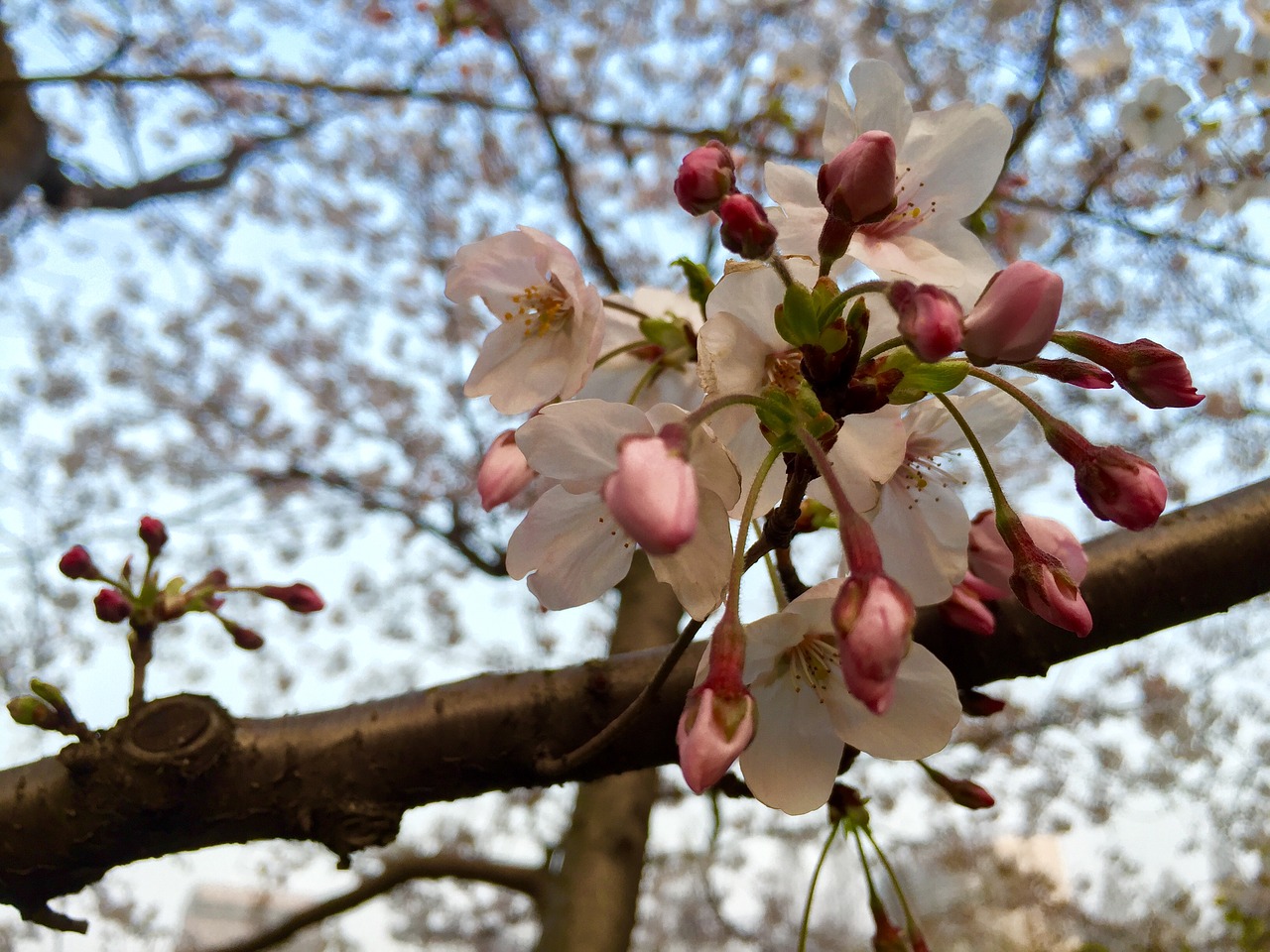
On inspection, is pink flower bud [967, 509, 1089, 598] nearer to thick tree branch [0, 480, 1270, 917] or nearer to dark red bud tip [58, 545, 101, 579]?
thick tree branch [0, 480, 1270, 917]

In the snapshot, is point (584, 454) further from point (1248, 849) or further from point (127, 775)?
point (1248, 849)

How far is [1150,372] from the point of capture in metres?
0.67

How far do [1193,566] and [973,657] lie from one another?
30 centimetres

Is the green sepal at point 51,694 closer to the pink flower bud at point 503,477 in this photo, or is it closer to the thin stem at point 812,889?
the pink flower bud at point 503,477

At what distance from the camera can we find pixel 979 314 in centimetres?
58

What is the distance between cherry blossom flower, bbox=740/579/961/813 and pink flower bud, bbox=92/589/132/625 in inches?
36.7

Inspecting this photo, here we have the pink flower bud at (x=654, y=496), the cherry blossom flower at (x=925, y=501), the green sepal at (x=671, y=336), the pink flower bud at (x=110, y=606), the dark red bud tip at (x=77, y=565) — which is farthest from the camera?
the dark red bud tip at (x=77, y=565)

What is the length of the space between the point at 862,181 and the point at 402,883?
7.02 ft

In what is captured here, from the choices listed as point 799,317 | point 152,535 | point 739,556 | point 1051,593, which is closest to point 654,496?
point 739,556

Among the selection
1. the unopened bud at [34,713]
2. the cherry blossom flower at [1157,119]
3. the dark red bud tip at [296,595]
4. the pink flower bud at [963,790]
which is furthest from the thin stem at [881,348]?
the cherry blossom flower at [1157,119]

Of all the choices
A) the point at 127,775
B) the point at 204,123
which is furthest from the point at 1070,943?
the point at 204,123

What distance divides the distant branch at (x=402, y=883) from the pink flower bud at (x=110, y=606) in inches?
49.7

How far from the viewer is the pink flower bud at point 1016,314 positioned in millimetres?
565

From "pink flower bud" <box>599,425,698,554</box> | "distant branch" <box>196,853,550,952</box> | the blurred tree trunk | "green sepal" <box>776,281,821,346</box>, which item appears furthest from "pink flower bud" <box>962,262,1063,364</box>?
"distant branch" <box>196,853,550,952</box>
